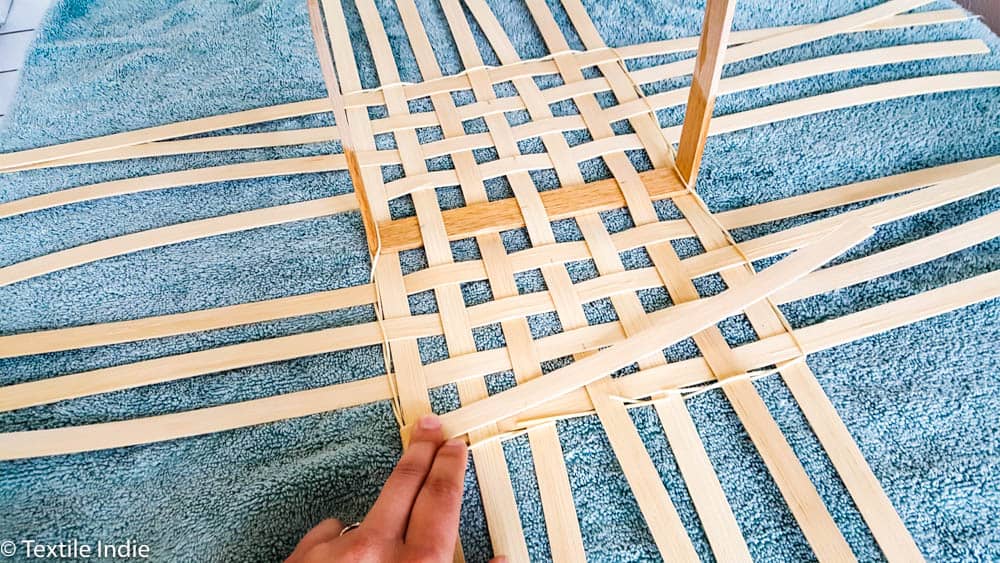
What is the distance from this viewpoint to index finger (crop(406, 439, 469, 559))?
0.42 metres

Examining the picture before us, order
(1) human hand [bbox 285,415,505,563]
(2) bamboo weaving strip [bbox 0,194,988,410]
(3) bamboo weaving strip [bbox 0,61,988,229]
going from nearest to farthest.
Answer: (1) human hand [bbox 285,415,505,563], (2) bamboo weaving strip [bbox 0,194,988,410], (3) bamboo weaving strip [bbox 0,61,988,229]

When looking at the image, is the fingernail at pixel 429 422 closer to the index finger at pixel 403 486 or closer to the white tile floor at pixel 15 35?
the index finger at pixel 403 486

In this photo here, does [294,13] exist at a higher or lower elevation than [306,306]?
higher

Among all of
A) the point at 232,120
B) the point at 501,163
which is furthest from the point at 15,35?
the point at 501,163

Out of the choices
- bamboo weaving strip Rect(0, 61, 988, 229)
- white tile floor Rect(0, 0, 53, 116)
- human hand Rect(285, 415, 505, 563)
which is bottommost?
white tile floor Rect(0, 0, 53, 116)

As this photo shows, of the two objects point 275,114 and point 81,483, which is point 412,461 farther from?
point 275,114

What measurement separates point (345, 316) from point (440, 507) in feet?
0.69

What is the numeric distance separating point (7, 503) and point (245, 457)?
6.7 inches

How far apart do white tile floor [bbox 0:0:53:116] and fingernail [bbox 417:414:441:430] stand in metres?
1.27

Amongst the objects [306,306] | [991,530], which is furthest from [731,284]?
[306,306]

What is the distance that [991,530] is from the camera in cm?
44

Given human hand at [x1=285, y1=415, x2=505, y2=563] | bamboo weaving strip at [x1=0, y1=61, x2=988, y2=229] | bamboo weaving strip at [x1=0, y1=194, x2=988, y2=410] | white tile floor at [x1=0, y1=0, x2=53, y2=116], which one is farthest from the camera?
white tile floor at [x1=0, y1=0, x2=53, y2=116]

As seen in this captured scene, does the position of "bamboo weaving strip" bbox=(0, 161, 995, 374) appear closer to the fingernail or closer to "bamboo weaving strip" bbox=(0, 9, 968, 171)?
the fingernail

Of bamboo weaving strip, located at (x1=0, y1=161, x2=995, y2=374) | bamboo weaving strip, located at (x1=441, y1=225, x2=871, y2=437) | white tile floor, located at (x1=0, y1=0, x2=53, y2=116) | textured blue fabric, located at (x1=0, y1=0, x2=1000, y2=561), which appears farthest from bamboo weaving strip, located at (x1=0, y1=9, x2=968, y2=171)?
white tile floor, located at (x1=0, y1=0, x2=53, y2=116)
